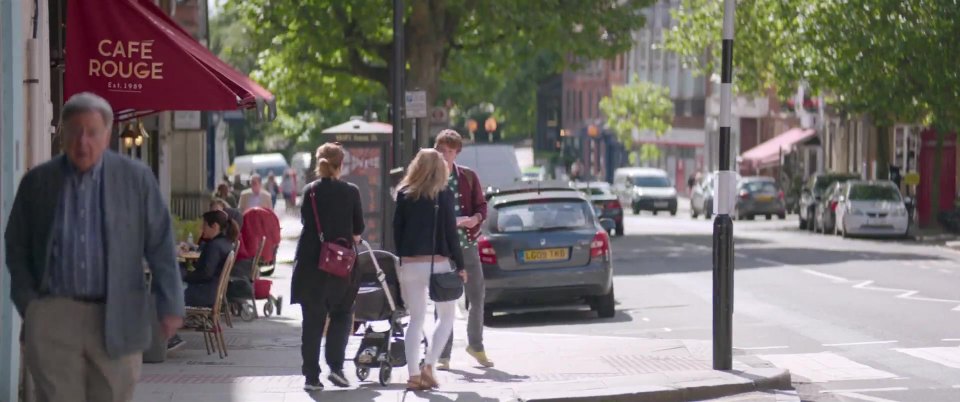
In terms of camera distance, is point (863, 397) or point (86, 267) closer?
point (86, 267)

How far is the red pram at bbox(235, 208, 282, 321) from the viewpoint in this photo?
62.2 ft

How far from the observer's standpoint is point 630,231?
157 ft

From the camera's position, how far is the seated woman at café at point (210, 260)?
1520cm

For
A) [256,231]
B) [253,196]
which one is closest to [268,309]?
[256,231]

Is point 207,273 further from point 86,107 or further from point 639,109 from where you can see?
point 639,109

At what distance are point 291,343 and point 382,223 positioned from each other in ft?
29.1

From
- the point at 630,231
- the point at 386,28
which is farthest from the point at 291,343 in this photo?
the point at 630,231

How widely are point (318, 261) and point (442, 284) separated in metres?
0.85

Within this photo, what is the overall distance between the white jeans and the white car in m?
31.8

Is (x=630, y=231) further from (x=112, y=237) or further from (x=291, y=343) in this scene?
(x=112, y=237)

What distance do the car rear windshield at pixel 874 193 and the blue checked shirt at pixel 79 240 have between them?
37.8 metres

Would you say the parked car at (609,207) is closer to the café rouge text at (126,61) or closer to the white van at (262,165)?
the café rouge text at (126,61)

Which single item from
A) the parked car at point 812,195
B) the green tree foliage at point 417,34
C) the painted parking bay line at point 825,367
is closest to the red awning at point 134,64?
the painted parking bay line at point 825,367

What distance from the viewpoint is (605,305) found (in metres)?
19.8
